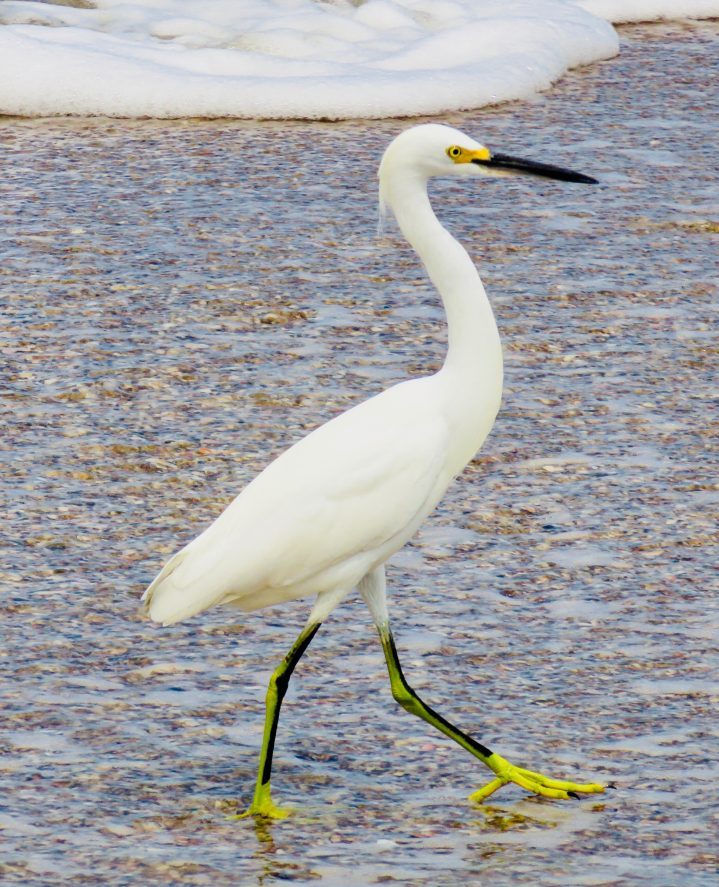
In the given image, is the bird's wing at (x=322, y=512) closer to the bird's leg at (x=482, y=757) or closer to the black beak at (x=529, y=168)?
the bird's leg at (x=482, y=757)

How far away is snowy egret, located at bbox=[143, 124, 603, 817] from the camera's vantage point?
3.23 m

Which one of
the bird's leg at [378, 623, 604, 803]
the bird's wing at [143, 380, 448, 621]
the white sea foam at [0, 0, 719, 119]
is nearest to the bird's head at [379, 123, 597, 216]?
the bird's wing at [143, 380, 448, 621]

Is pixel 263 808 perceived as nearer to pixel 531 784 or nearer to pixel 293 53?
pixel 531 784

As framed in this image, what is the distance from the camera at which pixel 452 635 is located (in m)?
3.90

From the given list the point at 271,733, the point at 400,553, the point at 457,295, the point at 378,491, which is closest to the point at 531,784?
the point at 271,733

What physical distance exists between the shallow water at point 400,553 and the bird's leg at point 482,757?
1.4 inches

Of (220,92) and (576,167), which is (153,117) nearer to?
(220,92)

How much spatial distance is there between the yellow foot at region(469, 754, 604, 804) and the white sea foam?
16.3ft

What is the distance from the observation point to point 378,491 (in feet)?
10.6

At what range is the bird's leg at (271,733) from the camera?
319cm

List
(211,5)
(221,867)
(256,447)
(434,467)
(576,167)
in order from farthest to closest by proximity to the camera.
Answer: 1. (211,5)
2. (576,167)
3. (256,447)
4. (434,467)
5. (221,867)

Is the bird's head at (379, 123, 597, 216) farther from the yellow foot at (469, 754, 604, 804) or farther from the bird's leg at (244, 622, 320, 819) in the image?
the yellow foot at (469, 754, 604, 804)

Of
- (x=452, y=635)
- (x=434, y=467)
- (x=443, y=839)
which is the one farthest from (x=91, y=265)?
(x=443, y=839)

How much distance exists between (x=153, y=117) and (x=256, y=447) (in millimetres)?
3240
